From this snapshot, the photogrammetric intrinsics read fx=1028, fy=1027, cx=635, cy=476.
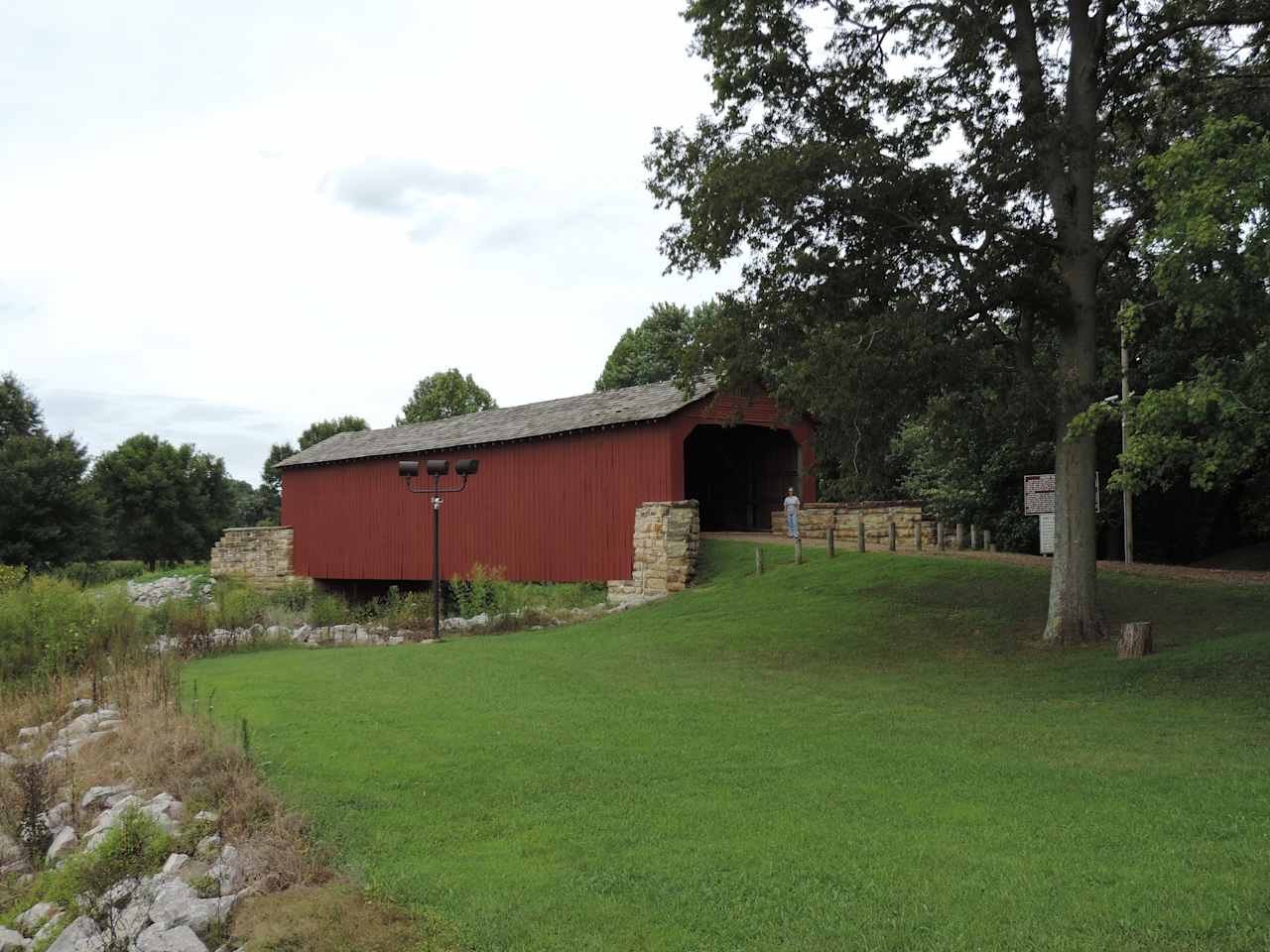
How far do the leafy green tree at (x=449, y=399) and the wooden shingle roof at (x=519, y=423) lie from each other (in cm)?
1782

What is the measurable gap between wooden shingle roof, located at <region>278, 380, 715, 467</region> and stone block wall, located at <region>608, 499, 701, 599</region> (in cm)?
206

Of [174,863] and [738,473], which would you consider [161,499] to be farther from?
[174,863]

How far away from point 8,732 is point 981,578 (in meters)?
13.7

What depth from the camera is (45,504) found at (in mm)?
37656

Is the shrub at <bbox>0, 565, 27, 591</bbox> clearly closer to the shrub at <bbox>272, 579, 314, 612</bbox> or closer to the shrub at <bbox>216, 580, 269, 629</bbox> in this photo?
the shrub at <bbox>216, 580, 269, 629</bbox>

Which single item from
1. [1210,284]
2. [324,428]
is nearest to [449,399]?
[324,428]

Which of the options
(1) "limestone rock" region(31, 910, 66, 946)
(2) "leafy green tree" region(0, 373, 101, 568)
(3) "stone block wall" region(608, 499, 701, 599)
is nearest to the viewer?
(1) "limestone rock" region(31, 910, 66, 946)

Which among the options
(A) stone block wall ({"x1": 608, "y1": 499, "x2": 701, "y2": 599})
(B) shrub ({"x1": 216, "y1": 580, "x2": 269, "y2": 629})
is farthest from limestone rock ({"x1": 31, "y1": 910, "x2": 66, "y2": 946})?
(A) stone block wall ({"x1": 608, "y1": 499, "x2": 701, "y2": 599})

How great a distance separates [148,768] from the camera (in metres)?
7.30

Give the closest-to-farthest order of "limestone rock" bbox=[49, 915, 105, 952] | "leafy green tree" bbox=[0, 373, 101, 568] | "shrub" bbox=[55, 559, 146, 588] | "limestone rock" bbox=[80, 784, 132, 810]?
"limestone rock" bbox=[49, 915, 105, 952], "limestone rock" bbox=[80, 784, 132, 810], "shrub" bbox=[55, 559, 146, 588], "leafy green tree" bbox=[0, 373, 101, 568]

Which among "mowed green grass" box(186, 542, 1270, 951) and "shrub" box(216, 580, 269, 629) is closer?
"mowed green grass" box(186, 542, 1270, 951)

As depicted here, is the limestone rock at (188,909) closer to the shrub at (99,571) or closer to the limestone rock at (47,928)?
the limestone rock at (47,928)

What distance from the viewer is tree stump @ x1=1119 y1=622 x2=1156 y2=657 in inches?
472

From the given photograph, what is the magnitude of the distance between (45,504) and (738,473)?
1041 inches
